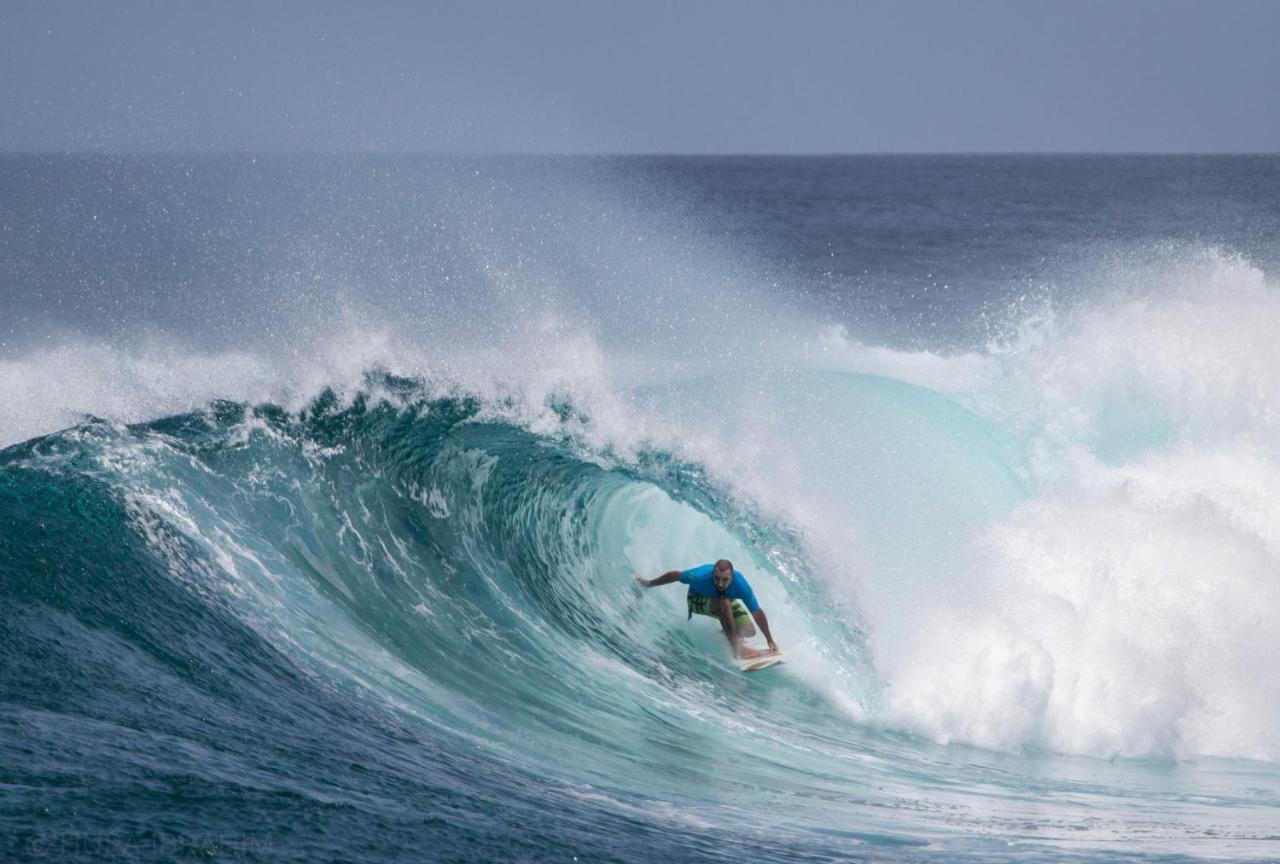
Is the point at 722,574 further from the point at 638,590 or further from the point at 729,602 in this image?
the point at 638,590

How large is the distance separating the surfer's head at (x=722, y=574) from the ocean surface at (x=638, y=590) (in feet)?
2.01

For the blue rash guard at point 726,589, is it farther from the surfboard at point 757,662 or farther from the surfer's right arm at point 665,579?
the surfboard at point 757,662

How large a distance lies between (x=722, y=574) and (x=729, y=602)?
12.4 inches

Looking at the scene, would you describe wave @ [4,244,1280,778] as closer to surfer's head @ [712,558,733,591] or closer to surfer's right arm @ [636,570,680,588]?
surfer's right arm @ [636,570,680,588]

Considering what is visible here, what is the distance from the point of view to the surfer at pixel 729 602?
34.7ft

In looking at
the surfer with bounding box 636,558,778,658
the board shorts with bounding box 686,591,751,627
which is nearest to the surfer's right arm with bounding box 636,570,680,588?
the surfer with bounding box 636,558,778,658

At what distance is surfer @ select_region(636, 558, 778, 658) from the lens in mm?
10562

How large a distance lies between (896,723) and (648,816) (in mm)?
3920

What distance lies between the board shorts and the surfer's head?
0.21 meters

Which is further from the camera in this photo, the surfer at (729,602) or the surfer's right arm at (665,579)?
the surfer's right arm at (665,579)

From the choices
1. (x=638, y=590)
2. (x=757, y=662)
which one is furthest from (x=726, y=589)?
(x=638, y=590)

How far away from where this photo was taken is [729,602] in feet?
35.1

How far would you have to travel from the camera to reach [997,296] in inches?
1277

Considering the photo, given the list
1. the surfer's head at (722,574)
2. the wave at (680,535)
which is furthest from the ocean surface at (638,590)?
the surfer's head at (722,574)
